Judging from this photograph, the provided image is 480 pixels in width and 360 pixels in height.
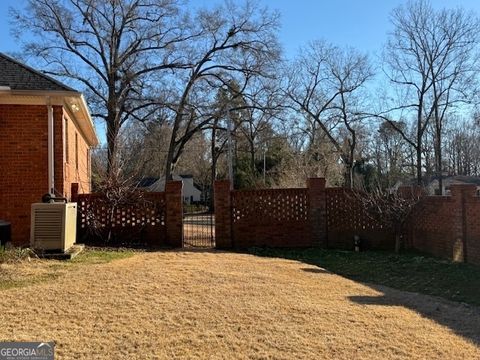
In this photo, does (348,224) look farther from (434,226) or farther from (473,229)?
(473,229)

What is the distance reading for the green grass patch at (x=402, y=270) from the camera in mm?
8380

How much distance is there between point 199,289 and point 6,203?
616cm

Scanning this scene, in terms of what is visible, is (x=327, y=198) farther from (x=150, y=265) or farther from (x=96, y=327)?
(x=96, y=327)

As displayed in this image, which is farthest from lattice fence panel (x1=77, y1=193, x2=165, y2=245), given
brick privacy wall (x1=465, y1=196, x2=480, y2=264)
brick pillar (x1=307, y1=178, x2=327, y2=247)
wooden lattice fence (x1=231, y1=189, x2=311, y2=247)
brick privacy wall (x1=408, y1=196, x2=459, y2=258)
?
brick privacy wall (x1=465, y1=196, x2=480, y2=264)

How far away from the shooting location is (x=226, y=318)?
5539mm

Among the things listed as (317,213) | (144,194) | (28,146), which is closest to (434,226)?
(317,213)

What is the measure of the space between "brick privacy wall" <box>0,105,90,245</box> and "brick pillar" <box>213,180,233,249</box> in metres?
4.16

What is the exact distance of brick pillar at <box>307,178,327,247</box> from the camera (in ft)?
44.7

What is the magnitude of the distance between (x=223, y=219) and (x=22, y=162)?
16.9ft

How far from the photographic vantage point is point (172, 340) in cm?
475

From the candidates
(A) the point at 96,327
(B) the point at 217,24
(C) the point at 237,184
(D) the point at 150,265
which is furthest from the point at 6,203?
(C) the point at 237,184

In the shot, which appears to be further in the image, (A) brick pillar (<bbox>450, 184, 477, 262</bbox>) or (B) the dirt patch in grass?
(A) brick pillar (<bbox>450, 184, 477, 262</bbox>)

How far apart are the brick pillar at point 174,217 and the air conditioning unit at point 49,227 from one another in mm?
3771

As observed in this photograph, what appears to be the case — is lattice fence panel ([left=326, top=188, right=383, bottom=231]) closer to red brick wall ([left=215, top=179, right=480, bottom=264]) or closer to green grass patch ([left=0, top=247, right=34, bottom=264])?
red brick wall ([left=215, top=179, right=480, bottom=264])
